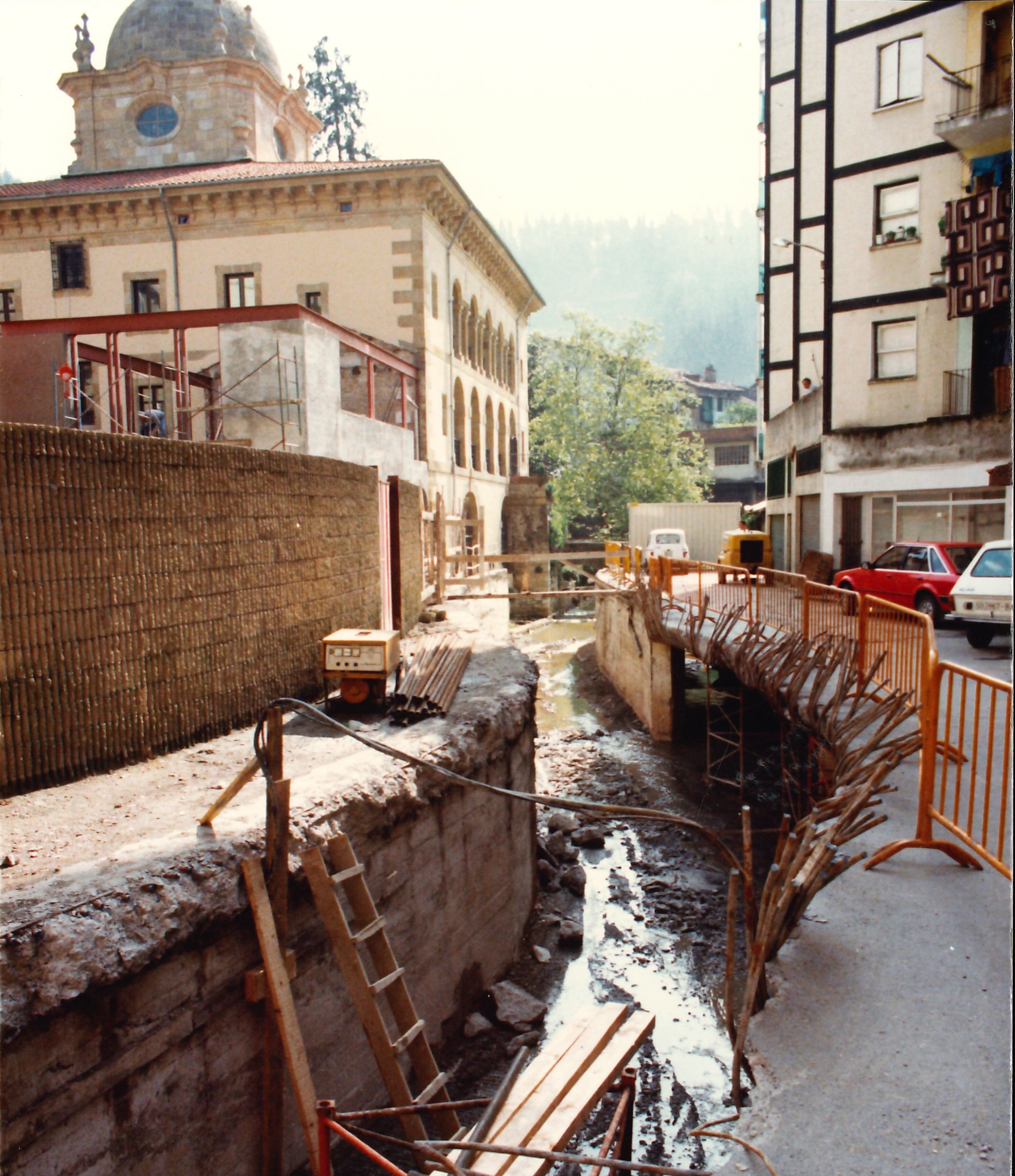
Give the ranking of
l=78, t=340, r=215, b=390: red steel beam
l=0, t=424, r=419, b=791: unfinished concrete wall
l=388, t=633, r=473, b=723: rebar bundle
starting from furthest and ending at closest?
1. l=78, t=340, r=215, b=390: red steel beam
2. l=388, t=633, r=473, b=723: rebar bundle
3. l=0, t=424, r=419, b=791: unfinished concrete wall

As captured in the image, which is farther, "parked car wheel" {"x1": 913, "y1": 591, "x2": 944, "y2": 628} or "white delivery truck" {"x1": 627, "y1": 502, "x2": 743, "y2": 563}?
"white delivery truck" {"x1": 627, "y1": 502, "x2": 743, "y2": 563}

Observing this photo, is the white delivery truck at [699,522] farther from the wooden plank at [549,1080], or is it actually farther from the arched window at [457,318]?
the wooden plank at [549,1080]

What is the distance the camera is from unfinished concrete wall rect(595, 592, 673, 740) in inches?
754

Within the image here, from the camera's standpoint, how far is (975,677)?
18.5ft

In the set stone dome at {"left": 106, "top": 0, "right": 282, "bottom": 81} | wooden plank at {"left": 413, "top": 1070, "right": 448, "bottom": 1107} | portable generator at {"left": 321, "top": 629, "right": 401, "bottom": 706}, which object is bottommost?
wooden plank at {"left": 413, "top": 1070, "right": 448, "bottom": 1107}

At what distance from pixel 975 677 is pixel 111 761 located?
6.08 metres

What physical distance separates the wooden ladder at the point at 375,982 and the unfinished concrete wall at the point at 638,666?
1368cm

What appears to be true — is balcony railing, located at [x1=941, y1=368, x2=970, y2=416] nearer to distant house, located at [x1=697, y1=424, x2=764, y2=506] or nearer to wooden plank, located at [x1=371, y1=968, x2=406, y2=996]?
wooden plank, located at [x1=371, y1=968, x2=406, y2=996]

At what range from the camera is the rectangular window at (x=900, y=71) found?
68.7ft

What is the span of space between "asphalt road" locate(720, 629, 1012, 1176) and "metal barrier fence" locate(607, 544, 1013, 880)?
1.17ft

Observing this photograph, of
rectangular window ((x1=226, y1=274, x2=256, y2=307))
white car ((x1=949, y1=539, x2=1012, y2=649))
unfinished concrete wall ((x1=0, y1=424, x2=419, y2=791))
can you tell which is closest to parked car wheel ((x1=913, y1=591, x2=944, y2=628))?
white car ((x1=949, y1=539, x2=1012, y2=649))

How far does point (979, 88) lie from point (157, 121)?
2813 centimetres

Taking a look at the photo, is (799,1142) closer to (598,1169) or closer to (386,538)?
(598,1169)

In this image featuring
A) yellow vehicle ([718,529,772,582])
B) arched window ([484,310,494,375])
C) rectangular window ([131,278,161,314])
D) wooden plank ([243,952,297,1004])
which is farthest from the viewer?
arched window ([484,310,494,375])
